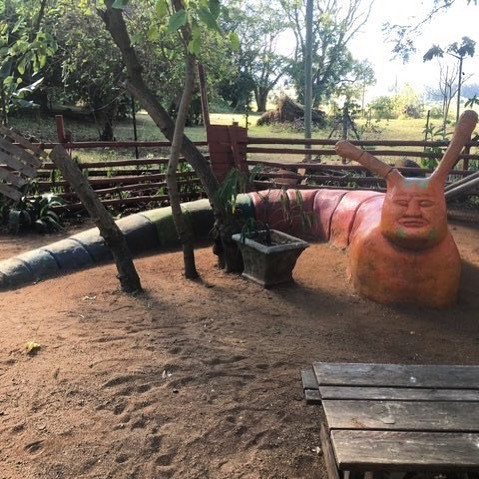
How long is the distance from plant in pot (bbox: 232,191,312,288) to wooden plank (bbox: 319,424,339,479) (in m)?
2.26

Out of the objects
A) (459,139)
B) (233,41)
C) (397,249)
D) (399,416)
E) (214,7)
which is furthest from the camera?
(397,249)

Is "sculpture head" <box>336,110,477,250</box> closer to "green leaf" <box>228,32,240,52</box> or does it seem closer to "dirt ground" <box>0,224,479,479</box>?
"dirt ground" <box>0,224,479,479</box>

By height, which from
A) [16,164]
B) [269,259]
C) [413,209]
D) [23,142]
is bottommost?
[269,259]

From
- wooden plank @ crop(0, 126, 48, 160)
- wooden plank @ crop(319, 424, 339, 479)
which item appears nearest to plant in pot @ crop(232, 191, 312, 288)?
wooden plank @ crop(319, 424, 339, 479)

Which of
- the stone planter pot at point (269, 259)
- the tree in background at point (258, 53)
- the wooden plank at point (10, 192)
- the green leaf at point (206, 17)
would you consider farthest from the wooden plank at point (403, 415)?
the tree in background at point (258, 53)

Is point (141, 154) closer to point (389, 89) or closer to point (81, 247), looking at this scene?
point (81, 247)

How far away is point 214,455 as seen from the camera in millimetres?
2451

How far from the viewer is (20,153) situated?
7.21 metres

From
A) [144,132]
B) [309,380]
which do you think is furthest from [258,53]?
[309,380]

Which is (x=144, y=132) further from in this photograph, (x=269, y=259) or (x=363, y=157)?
(x=363, y=157)

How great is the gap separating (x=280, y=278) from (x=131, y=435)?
2431 mm

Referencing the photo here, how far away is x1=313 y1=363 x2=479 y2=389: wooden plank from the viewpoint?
199 centimetres

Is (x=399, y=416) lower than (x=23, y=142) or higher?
lower

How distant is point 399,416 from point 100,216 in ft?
10.6
